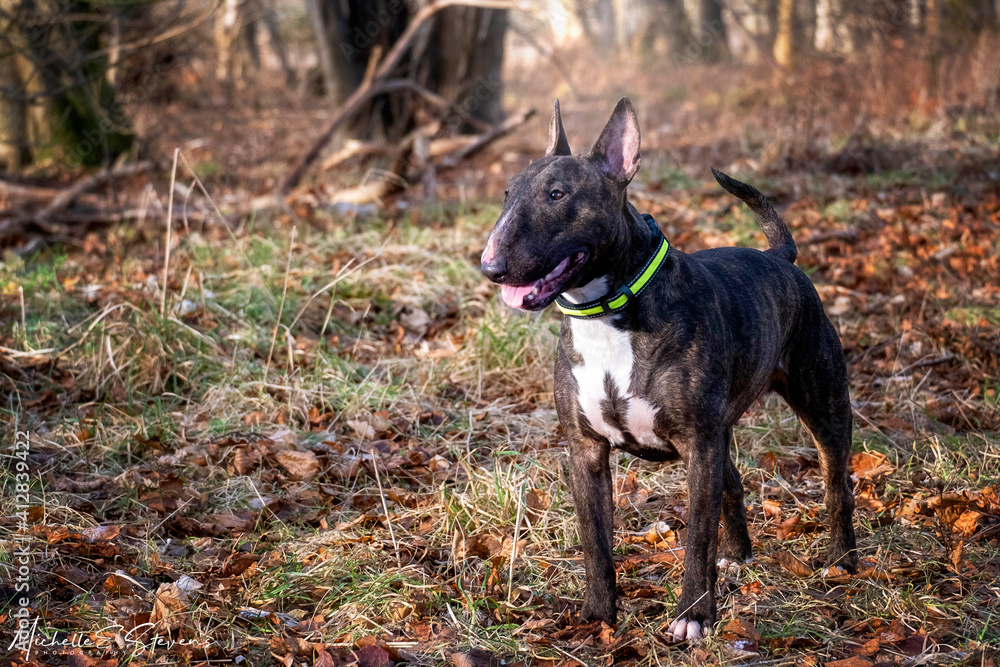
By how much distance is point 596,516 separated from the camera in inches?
117

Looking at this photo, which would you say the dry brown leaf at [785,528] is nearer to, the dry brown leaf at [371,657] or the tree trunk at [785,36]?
the dry brown leaf at [371,657]

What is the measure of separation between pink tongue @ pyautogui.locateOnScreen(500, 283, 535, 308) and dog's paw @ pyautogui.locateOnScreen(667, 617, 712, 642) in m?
1.23

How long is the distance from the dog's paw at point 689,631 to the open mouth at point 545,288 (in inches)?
46.9

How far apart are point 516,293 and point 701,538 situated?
1.03 meters

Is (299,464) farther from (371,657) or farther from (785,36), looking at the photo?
(785,36)

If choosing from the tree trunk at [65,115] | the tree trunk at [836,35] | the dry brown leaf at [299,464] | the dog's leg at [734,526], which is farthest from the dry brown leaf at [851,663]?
the tree trunk at [836,35]

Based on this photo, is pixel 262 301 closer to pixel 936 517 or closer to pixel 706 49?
pixel 936 517

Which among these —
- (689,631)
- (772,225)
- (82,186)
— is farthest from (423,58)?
(689,631)

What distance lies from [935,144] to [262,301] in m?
7.86

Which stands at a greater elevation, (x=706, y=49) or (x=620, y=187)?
(x=620, y=187)

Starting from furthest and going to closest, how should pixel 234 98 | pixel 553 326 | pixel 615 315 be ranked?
pixel 234 98 → pixel 553 326 → pixel 615 315

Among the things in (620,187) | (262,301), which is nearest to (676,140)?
(262,301)

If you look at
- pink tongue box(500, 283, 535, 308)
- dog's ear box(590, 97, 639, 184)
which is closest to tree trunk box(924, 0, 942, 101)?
Answer: dog's ear box(590, 97, 639, 184)

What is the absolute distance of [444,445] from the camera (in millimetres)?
4516
